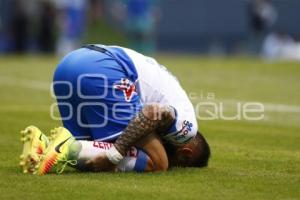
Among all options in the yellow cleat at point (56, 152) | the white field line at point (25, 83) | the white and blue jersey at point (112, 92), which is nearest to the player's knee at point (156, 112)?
the white and blue jersey at point (112, 92)

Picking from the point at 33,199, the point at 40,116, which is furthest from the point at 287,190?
the point at 40,116

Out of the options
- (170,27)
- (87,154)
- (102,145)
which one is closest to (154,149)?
(102,145)

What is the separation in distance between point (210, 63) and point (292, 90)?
28.8 feet

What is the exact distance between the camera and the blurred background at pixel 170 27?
3294cm

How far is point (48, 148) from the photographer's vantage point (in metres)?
7.98

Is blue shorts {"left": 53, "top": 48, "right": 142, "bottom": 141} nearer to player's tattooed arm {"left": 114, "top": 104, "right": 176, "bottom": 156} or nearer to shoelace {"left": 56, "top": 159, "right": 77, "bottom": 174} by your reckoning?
player's tattooed arm {"left": 114, "top": 104, "right": 176, "bottom": 156}

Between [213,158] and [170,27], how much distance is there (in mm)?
26492

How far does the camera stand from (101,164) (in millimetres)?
8172

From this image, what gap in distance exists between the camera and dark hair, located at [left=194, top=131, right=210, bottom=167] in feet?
27.7

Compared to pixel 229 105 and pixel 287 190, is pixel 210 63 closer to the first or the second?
pixel 229 105

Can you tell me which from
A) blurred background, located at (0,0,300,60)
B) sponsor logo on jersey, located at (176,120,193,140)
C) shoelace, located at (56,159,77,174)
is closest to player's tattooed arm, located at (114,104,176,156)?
sponsor logo on jersey, located at (176,120,193,140)

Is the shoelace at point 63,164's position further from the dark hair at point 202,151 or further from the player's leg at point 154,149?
the dark hair at point 202,151

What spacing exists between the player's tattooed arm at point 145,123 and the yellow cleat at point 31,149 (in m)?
0.65

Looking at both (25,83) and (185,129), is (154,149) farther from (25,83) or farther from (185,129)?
(25,83)
